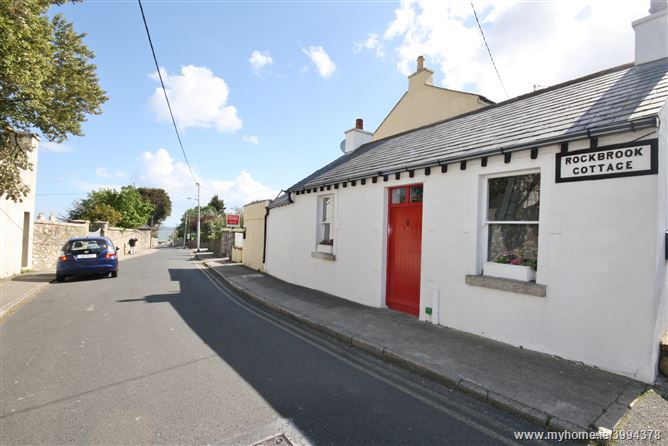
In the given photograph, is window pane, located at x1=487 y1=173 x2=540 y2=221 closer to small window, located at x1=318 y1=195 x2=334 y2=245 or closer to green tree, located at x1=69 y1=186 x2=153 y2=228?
small window, located at x1=318 y1=195 x2=334 y2=245

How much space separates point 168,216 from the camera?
73500 millimetres

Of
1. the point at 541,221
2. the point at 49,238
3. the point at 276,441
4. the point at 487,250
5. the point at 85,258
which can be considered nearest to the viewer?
the point at 276,441

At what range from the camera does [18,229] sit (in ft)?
44.5

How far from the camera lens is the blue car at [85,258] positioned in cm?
1221

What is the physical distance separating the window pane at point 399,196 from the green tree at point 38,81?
754 cm

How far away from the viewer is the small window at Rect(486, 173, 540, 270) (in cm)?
528

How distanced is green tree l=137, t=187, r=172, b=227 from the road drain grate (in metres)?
75.7

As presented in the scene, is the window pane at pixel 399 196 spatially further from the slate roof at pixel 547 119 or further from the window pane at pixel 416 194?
the slate roof at pixel 547 119

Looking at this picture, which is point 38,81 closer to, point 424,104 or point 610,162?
point 610,162

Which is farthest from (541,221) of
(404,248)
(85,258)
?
(85,258)

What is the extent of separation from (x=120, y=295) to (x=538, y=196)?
1089 cm

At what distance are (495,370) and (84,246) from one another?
14354 mm

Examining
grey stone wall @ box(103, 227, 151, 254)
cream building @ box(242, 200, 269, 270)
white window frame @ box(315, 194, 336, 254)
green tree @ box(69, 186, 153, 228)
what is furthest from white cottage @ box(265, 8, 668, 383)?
green tree @ box(69, 186, 153, 228)

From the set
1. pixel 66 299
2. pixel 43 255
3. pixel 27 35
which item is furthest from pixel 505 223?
pixel 43 255
